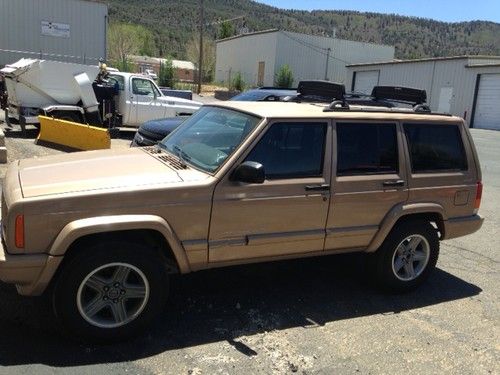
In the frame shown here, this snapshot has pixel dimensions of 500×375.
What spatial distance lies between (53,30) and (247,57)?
31.5 meters

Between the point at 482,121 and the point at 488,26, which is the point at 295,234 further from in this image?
the point at 488,26

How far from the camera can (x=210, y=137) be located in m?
4.51

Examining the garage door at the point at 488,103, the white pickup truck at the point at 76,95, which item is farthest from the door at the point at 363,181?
the garage door at the point at 488,103

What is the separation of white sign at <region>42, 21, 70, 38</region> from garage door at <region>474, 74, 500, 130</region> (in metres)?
25.1

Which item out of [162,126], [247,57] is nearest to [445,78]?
[247,57]

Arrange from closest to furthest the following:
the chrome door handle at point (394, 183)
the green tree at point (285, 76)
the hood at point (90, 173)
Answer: the hood at point (90, 173) < the chrome door handle at point (394, 183) < the green tree at point (285, 76)

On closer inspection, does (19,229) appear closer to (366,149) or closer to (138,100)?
(366,149)

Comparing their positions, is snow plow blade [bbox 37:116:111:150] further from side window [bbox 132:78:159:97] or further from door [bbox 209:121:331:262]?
door [bbox 209:121:331:262]

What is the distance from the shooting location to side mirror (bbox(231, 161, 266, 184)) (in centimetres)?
385

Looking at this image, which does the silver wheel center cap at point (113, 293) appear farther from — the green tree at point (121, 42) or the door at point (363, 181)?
the green tree at point (121, 42)

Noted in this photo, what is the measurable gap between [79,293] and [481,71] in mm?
33476

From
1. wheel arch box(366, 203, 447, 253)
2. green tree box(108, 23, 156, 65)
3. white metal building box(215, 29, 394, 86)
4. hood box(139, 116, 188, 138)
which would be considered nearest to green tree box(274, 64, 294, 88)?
white metal building box(215, 29, 394, 86)

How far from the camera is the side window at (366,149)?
453 centimetres

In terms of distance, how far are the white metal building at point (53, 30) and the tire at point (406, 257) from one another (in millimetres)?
26738
